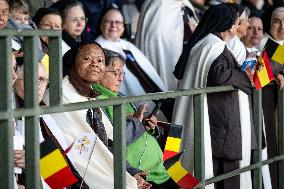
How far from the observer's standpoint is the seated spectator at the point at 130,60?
24.8ft

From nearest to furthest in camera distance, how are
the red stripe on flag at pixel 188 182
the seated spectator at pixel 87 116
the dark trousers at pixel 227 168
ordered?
the seated spectator at pixel 87 116 < the red stripe on flag at pixel 188 182 < the dark trousers at pixel 227 168

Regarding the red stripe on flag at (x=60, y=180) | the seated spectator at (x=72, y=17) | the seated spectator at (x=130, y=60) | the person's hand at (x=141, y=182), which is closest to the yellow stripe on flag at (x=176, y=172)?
the person's hand at (x=141, y=182)

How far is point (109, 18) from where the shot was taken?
7.84 m

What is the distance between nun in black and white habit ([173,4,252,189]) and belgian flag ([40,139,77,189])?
8.20ft

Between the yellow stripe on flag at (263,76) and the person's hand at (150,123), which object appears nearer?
the person's hand at (150,123)

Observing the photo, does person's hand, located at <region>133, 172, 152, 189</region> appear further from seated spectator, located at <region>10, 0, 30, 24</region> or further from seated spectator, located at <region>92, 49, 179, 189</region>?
seated spectator, located at <region>10, 0, 30, 24</region>

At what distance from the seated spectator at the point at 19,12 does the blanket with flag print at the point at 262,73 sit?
5.34 ft

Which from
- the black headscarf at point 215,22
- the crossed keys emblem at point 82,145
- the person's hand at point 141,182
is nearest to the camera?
the crossed keys emblem at point 82,145

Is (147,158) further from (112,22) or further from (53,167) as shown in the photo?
(112,22)

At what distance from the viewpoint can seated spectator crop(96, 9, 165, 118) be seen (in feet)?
24.8

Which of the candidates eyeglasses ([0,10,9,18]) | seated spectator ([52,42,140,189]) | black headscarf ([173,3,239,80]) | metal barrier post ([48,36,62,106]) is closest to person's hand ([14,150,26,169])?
metal barrier post ([48,36,62,106])

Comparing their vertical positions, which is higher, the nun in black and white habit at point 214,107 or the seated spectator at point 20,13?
the seated spectator at point 20,13

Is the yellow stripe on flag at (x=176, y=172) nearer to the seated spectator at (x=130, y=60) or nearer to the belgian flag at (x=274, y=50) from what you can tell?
the belgian flag at (x=274, y=50)

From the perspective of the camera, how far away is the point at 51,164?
3.85m
